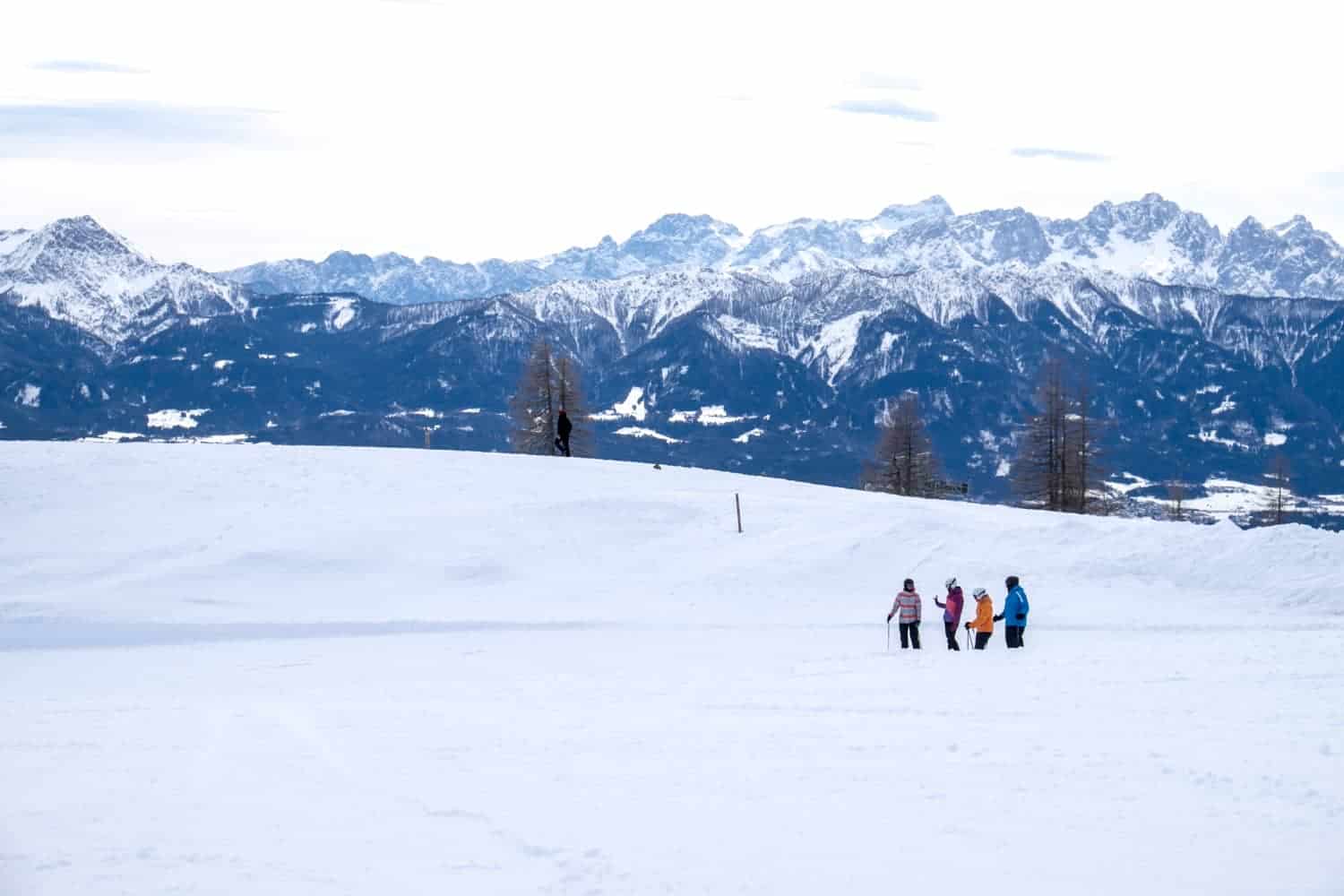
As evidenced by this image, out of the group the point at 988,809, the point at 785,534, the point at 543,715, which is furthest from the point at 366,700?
the point at 785,534

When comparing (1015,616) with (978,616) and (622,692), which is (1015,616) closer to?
(978,616)

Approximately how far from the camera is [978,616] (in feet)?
85.3

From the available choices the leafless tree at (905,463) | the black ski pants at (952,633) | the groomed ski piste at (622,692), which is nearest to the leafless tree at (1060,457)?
the leafless tree at (905,463)

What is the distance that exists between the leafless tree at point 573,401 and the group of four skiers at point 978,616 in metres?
44.2

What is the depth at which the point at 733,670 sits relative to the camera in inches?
909

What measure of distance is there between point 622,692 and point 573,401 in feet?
168

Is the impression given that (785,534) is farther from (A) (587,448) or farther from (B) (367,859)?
(A) (587,448)

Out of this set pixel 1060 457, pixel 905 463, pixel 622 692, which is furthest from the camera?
pixel 905 463

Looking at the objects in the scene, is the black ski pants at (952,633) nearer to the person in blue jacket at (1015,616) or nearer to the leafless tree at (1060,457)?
the person in blue jacket at (1015,616)

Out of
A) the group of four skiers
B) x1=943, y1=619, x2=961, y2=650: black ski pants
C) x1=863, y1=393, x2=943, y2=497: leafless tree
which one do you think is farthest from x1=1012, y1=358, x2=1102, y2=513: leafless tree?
x1=943, y1=619, x2=961, y2=650: black ski pants

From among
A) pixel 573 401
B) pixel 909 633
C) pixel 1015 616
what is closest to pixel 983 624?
pixel 1015 616

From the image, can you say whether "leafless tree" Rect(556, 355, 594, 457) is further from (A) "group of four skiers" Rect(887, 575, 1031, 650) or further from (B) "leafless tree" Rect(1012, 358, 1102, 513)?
(A) "group of four skiers" Rect(887, 575, 1031, 650)

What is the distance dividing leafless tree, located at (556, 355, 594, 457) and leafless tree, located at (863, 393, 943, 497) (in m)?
15.7

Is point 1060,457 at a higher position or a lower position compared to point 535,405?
lower
